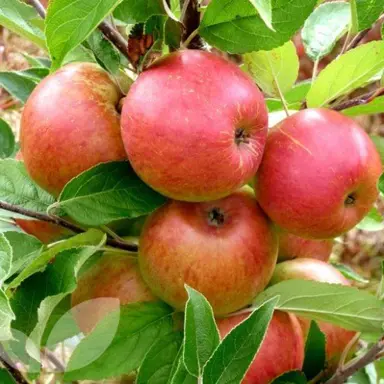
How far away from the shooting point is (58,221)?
0.64 metres

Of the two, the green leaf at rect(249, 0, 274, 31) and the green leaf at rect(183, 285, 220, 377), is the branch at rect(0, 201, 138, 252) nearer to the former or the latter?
the green leaf at rect(183, 285, 220, 377)

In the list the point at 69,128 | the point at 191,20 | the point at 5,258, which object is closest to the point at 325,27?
the point at 191,20

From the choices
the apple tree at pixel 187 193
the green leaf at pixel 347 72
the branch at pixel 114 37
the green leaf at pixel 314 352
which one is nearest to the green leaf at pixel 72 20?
the apple tree at pixel 187 193

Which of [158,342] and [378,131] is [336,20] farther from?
[378,131]

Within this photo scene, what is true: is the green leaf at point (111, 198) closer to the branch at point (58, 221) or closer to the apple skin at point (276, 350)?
the branch at point (58, 221)

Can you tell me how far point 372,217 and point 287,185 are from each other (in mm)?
324

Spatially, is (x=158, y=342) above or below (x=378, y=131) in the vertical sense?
above

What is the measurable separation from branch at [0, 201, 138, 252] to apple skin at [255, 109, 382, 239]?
133 millimetres

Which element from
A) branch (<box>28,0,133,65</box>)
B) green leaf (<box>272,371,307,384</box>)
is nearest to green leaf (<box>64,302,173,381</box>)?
green leaf (<box>272,371,307,384</box>)

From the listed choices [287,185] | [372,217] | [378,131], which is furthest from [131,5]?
[378,131]

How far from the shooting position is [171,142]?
0.54 m

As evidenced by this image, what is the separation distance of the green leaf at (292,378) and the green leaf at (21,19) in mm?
376

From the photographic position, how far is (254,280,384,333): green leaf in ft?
2.06

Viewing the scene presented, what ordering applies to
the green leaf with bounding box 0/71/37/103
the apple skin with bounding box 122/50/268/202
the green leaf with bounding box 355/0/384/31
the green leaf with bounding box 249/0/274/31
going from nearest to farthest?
the green leaf with bounding box 249/0/274/31 < the apple skin with bounding box 122/50/268/202 < the green leaf with bounding box 355/0/384/31 < the green leaf with bounding box 0/71/37/103
